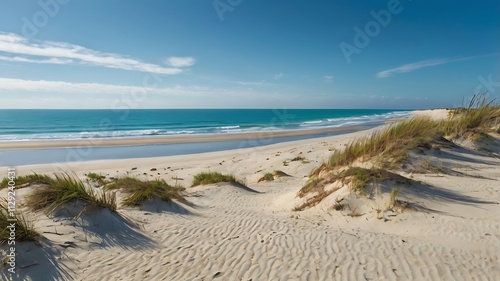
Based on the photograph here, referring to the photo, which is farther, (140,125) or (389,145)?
(140,125)

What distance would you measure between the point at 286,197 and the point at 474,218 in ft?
15.6

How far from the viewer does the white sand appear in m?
3.77

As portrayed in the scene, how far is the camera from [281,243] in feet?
15.9

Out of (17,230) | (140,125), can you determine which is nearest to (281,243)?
(17,230)

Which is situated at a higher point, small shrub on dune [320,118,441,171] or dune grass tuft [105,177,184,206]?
small shrub on dune [320,118,441,171]

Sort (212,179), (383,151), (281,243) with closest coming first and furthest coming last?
(281,243) < (383,151) < (212,179)

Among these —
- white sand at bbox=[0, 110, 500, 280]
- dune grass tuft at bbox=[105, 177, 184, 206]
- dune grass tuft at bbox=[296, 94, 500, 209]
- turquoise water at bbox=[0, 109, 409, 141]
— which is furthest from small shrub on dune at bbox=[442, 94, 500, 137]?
turquoise water at bbox=[0, 109, 409, 141]

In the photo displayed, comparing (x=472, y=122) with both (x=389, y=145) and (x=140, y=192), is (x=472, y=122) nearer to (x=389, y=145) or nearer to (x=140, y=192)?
(x=389, y=145)

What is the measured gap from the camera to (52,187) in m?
5.23

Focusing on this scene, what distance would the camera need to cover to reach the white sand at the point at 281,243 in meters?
3.77

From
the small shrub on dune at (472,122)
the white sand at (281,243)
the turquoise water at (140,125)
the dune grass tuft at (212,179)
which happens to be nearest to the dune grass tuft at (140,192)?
the white sand at (281,243)

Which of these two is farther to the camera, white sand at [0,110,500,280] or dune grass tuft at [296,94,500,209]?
dune grass tuft at [296,94,500,209]

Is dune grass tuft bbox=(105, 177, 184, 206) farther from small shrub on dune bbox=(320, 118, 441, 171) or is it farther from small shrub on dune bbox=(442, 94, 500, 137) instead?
small shrub on dune bbox=(442, 94, 500, 137)

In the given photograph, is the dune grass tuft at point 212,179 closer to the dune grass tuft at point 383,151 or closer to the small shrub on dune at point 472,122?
the dune grass tuft at point 383,151
